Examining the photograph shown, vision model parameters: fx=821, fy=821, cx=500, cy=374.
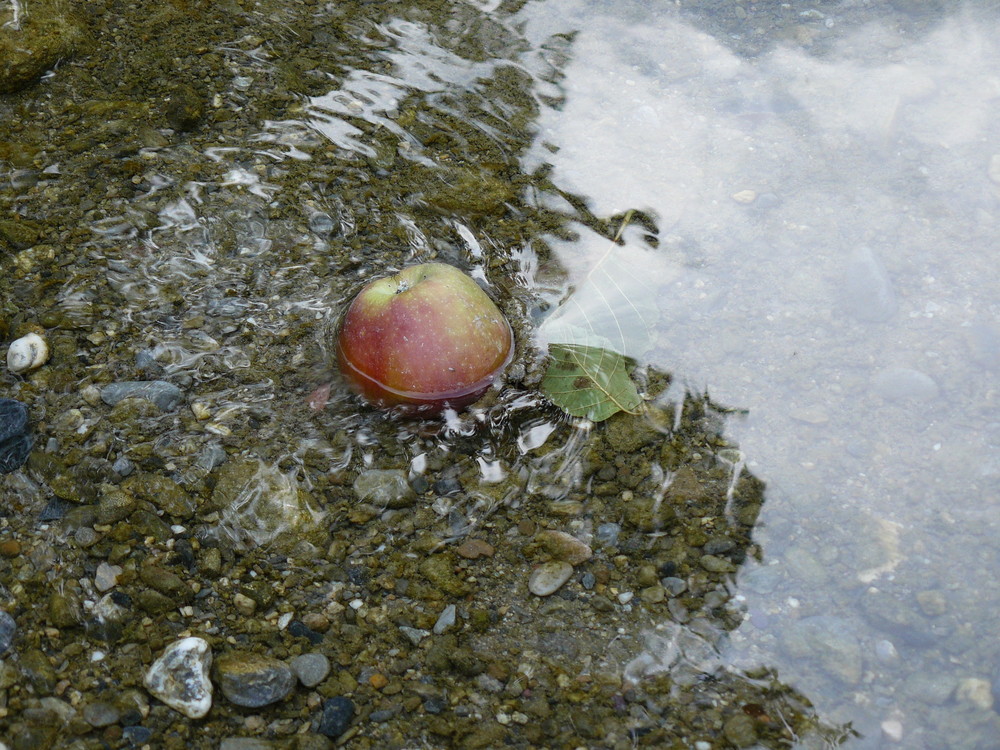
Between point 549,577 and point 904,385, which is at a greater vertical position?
point 904,385

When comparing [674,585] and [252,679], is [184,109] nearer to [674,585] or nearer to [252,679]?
[252,679]

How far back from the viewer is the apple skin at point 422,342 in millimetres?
2529

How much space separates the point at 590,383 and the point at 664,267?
2.08 ft

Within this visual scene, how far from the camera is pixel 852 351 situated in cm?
278

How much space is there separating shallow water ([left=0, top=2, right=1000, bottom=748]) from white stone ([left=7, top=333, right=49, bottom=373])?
0.21 ft

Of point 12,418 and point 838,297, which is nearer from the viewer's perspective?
point 12,418

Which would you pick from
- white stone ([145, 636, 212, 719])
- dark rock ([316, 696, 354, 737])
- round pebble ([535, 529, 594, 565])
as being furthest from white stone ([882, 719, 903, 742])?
white stone ([145, 636, 212, 719])

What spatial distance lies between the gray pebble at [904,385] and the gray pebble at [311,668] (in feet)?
6.22

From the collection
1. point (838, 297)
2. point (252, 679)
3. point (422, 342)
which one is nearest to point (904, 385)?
point (838, 297)

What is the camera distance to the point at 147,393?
2570 millimetres

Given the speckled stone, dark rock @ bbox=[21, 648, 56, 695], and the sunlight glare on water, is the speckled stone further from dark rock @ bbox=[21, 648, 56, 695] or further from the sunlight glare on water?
the sunlight glare on water

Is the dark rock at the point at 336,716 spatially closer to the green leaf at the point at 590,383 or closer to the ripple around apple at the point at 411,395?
the ripple around apple at the point at 411,395

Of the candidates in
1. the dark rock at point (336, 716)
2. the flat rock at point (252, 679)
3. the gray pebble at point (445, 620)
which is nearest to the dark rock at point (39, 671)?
the flat rock at point (252, 679)

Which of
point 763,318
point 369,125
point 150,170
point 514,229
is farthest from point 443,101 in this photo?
point 763,318
